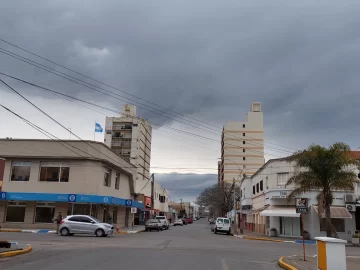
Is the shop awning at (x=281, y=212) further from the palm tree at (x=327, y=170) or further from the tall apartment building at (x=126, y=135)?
the tall apartment building at (x=126, y=135)

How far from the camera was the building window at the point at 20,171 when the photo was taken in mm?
40875

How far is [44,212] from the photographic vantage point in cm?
4031

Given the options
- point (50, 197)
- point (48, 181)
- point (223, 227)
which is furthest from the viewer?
point (223, 227)

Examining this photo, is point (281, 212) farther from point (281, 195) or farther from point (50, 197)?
point (50, 197)

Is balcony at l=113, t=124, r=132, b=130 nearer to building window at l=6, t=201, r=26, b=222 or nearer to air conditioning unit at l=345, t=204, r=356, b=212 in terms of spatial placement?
building window at l=6, t=201, r=26, b=222

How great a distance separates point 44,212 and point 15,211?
299 centimetres

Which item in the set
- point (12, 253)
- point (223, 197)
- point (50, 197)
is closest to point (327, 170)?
point (12, 253)

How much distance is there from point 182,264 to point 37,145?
31391mm

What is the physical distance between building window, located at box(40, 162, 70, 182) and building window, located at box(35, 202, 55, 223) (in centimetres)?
254

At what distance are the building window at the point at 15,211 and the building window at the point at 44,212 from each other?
139cm

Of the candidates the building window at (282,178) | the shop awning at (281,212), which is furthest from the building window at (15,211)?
the building window at (282,178)

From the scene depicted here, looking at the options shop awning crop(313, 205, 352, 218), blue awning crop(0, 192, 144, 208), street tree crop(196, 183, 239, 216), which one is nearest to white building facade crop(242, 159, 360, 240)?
shop awning crop(313, 205, 352, 218)

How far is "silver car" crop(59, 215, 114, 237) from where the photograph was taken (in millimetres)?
30375

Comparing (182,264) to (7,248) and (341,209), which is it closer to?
(7,248)
